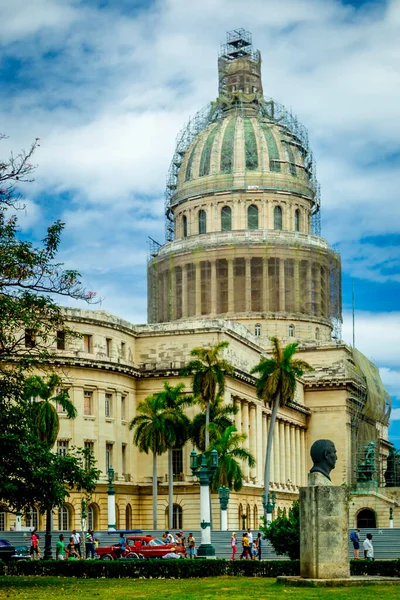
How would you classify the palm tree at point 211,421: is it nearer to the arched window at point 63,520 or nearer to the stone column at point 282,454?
the arched window at point 63,520

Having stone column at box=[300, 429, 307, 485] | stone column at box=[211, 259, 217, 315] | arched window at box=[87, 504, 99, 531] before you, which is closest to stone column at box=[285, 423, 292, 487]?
stone column at box=[300, 429, 307, 485]

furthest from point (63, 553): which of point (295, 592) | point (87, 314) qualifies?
point (87, 314)

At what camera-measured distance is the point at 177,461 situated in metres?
88.8

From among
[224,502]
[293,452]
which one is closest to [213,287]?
[293,452]

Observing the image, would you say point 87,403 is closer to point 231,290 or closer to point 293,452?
point 293,452

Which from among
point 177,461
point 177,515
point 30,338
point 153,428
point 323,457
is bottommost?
point 177,515

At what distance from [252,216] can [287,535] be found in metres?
80.0

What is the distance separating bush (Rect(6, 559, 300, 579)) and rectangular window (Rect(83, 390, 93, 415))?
4165 centimetres

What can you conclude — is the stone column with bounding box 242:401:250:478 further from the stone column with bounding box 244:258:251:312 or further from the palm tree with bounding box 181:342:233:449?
the stone column with bounding box 244:258:251:312

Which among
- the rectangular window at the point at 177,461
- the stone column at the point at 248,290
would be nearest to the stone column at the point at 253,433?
the rectangular window at the point at 177,461

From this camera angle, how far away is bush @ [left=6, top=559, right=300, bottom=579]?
4153 centimetres

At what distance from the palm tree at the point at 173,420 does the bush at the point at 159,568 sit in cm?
3571

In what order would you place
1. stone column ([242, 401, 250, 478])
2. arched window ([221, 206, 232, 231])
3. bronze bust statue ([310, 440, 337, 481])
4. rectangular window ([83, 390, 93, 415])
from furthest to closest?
arched window ([221, 206, 232, 231]) → stone column ([242, 401, 250, 478]) → rectangular window ([83, 390, 93, 415]) → bronze bust statue ([310, 440, 337, 481])

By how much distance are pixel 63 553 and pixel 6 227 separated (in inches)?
918
